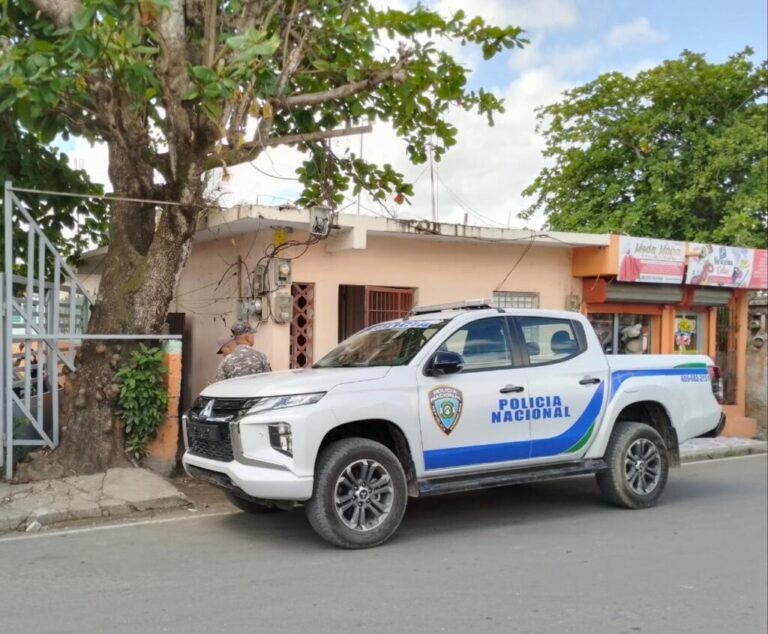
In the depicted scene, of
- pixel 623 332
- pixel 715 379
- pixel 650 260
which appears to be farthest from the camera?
pixel 623 332

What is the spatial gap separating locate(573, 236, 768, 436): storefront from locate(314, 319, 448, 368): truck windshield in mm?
6339

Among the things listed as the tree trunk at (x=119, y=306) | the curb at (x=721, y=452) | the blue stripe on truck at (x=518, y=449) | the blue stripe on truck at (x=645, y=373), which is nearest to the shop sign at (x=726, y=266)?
the curb at (x=721, y=452)

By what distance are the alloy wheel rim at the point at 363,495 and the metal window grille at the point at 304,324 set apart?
4.47m

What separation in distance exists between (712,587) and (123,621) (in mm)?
3906

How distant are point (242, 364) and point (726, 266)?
396 inches

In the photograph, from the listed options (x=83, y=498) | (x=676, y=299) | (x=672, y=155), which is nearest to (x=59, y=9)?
(x=83, y=498)

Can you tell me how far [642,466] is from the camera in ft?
26.0

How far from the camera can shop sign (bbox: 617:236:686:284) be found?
12.9 metres

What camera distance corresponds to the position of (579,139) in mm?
23281

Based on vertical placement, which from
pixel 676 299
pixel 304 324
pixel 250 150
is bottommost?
pixel 304 324

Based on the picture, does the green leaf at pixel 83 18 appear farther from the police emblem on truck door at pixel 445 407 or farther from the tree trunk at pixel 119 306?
the police emblem on truck door at pixel 445 407

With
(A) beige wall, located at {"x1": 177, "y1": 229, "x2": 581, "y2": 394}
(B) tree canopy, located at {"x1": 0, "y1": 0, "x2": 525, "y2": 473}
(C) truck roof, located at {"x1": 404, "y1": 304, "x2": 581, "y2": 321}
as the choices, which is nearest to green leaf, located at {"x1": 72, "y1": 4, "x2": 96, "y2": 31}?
(B) tree canopy, located at {"x1": 0, "y1": 0, "x2": 525, "y2": 473}

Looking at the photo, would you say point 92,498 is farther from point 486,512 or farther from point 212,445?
point 486,512

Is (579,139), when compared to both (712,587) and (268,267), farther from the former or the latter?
(712,587)
